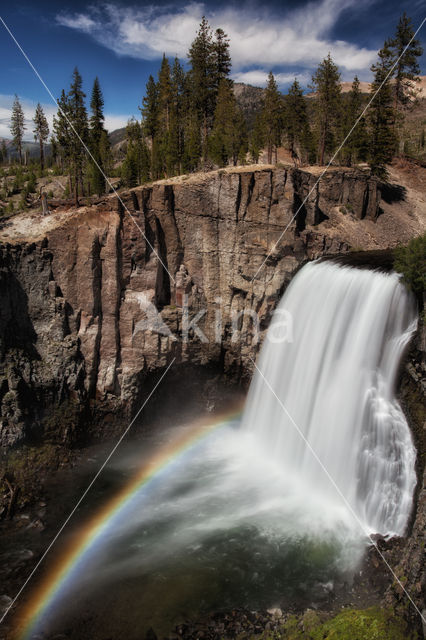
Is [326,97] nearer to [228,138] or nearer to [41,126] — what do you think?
[228,138]

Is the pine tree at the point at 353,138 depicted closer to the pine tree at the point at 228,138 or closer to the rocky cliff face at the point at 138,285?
the pine tree at the point at 228,138

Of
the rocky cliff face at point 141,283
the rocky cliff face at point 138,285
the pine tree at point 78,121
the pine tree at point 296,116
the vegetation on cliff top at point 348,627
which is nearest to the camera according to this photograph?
the vegetation on cliff top at point 348,627

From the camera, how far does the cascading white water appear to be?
1573 centimetres

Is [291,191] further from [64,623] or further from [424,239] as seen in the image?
[64,623]

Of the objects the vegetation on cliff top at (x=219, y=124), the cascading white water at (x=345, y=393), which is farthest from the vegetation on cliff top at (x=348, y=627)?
the vegetation on cliff top at (x=219, y=124)

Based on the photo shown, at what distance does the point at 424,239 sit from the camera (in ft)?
61.3

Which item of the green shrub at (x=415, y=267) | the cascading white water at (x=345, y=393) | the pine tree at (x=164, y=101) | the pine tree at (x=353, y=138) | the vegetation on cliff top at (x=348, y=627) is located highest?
the pine tree at (x=164, y=101)

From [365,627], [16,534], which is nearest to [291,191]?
[365,627]

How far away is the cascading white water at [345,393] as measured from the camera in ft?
51.6

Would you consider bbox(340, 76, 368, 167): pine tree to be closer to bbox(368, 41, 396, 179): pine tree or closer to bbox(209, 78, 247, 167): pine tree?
bbox(368, 41, 396, 179): pine tree

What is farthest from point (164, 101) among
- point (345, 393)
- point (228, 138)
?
point (345, 393)

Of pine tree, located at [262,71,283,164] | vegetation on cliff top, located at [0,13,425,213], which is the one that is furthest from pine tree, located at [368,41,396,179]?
pine tree, located at [262,71,283,164]

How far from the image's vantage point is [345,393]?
18.1 m

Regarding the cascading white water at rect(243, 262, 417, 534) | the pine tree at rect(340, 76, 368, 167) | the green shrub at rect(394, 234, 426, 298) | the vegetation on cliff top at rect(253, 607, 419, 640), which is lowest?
the vegetation on cliff top at rect(253, 607, 419, 640)
